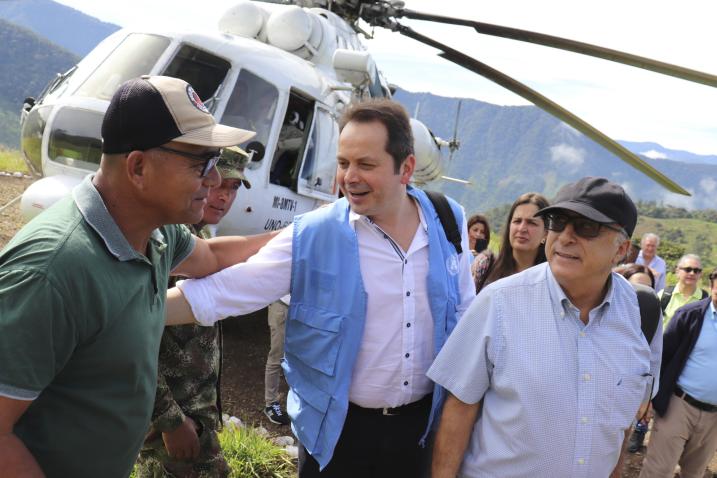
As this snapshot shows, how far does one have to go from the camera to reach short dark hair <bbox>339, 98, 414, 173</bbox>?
1.93 m

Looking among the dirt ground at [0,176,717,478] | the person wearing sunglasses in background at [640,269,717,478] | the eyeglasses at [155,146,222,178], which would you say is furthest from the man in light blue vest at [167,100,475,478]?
the person wearing sunglasses in background at [640,269,717,478]

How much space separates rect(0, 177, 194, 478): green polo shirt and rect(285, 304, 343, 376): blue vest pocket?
565mm

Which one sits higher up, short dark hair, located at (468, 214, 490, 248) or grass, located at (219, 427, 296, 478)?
short dark hair, located at (468, 214, 490, 248)

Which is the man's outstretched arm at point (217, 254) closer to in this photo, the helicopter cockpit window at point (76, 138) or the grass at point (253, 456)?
the grass at point (253, 456)

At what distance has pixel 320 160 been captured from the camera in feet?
17.9

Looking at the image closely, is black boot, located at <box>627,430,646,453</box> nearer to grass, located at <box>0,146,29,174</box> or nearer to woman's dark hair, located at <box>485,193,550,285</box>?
woman's dark hair, located at <box>485,193,550,285</box>

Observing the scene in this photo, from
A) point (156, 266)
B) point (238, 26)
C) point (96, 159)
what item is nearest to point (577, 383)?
point (156, 266)

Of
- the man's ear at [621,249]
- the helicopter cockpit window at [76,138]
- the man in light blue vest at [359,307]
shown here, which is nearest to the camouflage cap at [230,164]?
the man in light blue vest at [359,307]

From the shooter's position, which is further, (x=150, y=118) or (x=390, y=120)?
(x=390, y=120)

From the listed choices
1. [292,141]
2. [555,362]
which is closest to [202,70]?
[292,141]

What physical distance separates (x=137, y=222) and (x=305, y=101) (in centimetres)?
413

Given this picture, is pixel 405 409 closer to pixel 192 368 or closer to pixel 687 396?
pixel 192 368

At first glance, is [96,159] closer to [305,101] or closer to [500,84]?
[305,101]

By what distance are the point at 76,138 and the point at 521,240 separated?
3.32 meters
